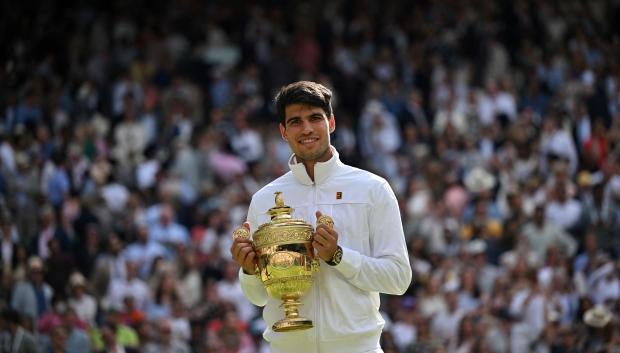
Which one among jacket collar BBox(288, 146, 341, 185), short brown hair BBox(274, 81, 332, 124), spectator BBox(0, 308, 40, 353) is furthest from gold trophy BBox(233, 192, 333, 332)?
spectator BBox(0, 308, 40, 353)

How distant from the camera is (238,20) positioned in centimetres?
2316

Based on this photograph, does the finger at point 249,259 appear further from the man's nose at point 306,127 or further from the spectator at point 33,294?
the spectator at point 33,294

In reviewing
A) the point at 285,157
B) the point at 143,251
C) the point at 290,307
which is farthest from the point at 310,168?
the point at 285,157

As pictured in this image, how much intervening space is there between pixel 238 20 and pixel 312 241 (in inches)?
687

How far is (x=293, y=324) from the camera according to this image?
19.6ft

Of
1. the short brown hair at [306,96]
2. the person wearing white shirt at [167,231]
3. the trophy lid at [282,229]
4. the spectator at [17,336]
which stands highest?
the person wearing white shirt at [167,231]

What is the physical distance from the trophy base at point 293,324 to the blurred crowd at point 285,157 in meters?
6.72

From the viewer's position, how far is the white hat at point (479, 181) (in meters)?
17.5

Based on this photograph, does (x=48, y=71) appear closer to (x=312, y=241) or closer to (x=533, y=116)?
(x=533, y=116)

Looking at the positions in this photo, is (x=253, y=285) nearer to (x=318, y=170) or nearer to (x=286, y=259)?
(x=286, y=259)

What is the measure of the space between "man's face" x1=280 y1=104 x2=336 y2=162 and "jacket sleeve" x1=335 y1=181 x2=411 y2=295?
337 mm

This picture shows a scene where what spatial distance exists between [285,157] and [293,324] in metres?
12.8

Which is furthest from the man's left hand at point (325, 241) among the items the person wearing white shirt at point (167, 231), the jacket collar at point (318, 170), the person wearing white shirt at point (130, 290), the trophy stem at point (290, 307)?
the person wearing white shirt at point (167, 231)

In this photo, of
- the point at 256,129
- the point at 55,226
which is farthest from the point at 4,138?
the point at 256,129
